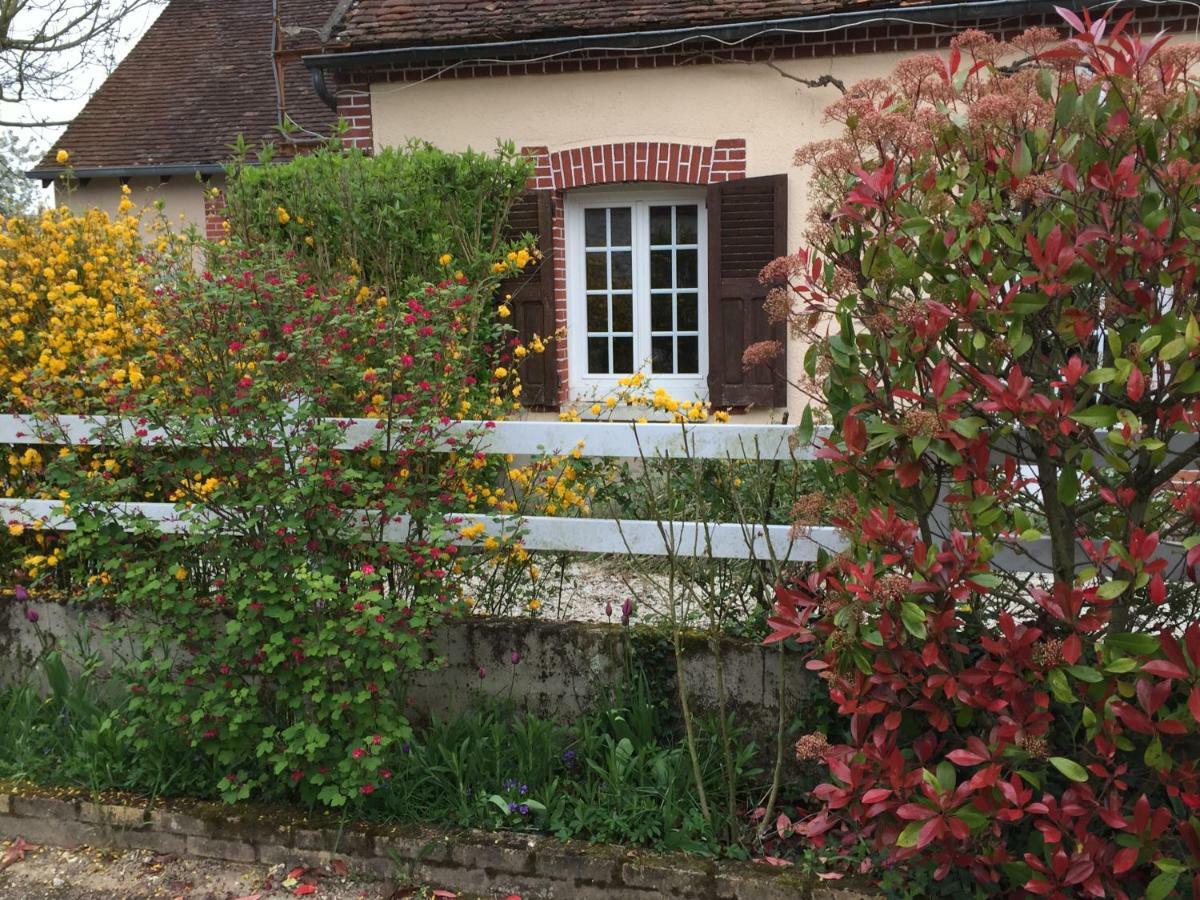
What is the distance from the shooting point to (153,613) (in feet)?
12.2

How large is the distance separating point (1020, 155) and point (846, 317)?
22.2 inches

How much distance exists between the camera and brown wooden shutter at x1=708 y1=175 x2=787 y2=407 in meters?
7.49

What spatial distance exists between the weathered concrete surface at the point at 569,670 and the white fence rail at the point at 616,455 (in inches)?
12.1

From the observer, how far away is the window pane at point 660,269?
8.11m

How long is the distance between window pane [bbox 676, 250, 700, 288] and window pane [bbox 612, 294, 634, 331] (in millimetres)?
422

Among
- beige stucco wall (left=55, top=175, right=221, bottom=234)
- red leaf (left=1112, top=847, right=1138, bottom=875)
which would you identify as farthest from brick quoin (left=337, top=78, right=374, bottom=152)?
red leaf (left=1112, top=847, right=1138, bottom=875)

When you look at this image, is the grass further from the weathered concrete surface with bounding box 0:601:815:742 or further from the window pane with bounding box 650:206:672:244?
the window pane with bounding box 650:206:672:244

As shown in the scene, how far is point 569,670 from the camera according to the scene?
3.79 metres

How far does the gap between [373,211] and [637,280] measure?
2.62 m

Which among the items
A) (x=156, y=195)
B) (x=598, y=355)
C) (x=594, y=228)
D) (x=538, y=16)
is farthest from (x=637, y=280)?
(x=156, y=195)

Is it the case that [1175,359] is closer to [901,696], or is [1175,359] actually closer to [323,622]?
[901,696]

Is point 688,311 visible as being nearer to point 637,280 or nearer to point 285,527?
point 637,280

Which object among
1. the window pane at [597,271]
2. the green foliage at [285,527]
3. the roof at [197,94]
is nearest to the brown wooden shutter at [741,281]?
the window pane at [597,271]

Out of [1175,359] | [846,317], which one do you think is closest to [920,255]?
[846,317]
